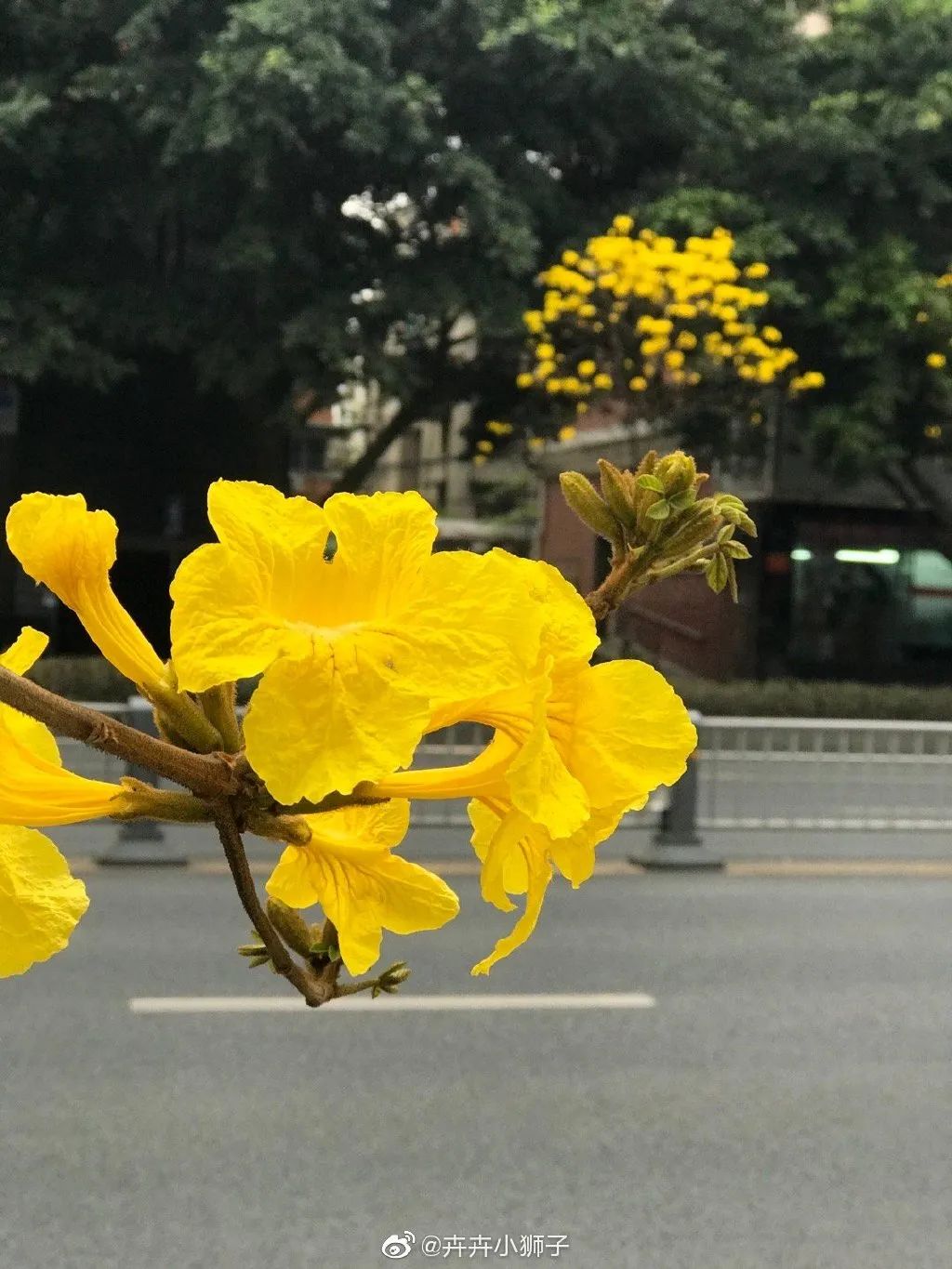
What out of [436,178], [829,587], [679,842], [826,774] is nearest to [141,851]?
[679,842]

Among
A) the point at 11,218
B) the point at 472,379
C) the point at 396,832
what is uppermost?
the point at 11,218

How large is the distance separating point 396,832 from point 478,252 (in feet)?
21.2

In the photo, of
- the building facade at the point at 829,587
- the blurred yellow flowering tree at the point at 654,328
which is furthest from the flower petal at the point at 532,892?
the building facade at the point at 829,587

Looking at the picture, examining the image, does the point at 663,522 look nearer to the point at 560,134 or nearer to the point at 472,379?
the point at 560,134

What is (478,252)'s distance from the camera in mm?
6410

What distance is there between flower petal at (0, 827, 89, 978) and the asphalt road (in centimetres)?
261

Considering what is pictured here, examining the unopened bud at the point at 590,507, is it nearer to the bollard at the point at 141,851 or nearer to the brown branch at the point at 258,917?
the brown branch at the point at 258,917

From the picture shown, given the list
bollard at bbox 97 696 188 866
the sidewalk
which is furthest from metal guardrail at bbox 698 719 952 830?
bollard at bbox 97 696 188 866

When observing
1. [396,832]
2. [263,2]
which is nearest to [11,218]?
[263,2]

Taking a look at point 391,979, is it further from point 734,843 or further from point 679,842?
point 734,843

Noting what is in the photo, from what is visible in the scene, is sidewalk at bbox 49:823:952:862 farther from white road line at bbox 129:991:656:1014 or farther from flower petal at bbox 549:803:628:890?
flower petal at bbox 549:803:628:890

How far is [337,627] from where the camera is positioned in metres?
0.19

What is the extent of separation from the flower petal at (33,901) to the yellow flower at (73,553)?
0.03 m

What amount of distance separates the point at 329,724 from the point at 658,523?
79mm
